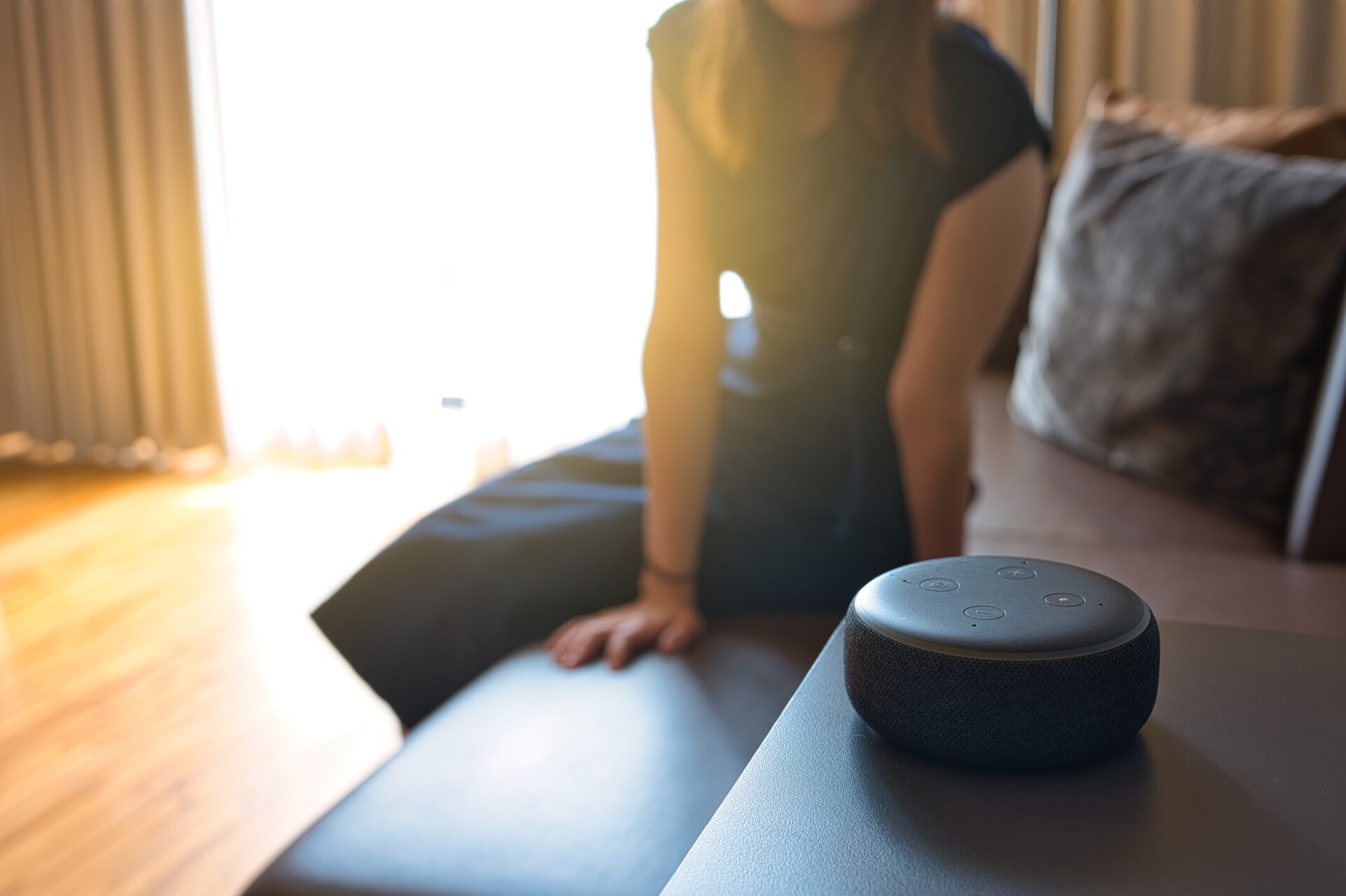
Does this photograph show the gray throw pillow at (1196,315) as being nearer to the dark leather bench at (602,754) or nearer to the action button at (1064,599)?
the dark leather bench at (602,754)

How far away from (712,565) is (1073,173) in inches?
38.2

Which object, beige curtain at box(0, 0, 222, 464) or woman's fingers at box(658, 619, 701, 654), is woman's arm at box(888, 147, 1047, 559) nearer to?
woman's fingers at box(658, 619, 701, 654)

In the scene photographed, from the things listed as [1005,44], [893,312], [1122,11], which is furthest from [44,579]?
[1122,11]

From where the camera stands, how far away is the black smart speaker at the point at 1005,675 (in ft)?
1.13

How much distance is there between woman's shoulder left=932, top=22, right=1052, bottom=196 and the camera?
3.17ft

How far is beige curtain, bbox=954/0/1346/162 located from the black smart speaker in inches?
83.3

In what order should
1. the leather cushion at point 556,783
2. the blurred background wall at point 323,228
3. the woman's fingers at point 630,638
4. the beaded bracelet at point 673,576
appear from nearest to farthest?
the leather cushion at point 556,783 < the woman's fingers at point 630,638 < the beaded bracelet at point 673,576 < the blurred background wall at point 323,228

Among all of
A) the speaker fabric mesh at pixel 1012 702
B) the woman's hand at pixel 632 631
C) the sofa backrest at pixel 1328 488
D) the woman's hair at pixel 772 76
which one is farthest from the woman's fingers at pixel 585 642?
the sofa backrest at pixel 1328 488

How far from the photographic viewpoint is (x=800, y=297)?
119cm

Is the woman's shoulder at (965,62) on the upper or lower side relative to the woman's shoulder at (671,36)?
lower

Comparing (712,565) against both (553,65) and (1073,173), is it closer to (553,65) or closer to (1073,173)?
(1073,173)

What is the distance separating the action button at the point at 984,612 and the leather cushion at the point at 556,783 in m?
0.33

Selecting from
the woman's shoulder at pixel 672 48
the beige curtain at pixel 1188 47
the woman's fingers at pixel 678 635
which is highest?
the beige curtain at pixel 1188 47

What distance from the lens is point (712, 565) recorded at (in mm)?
1044
